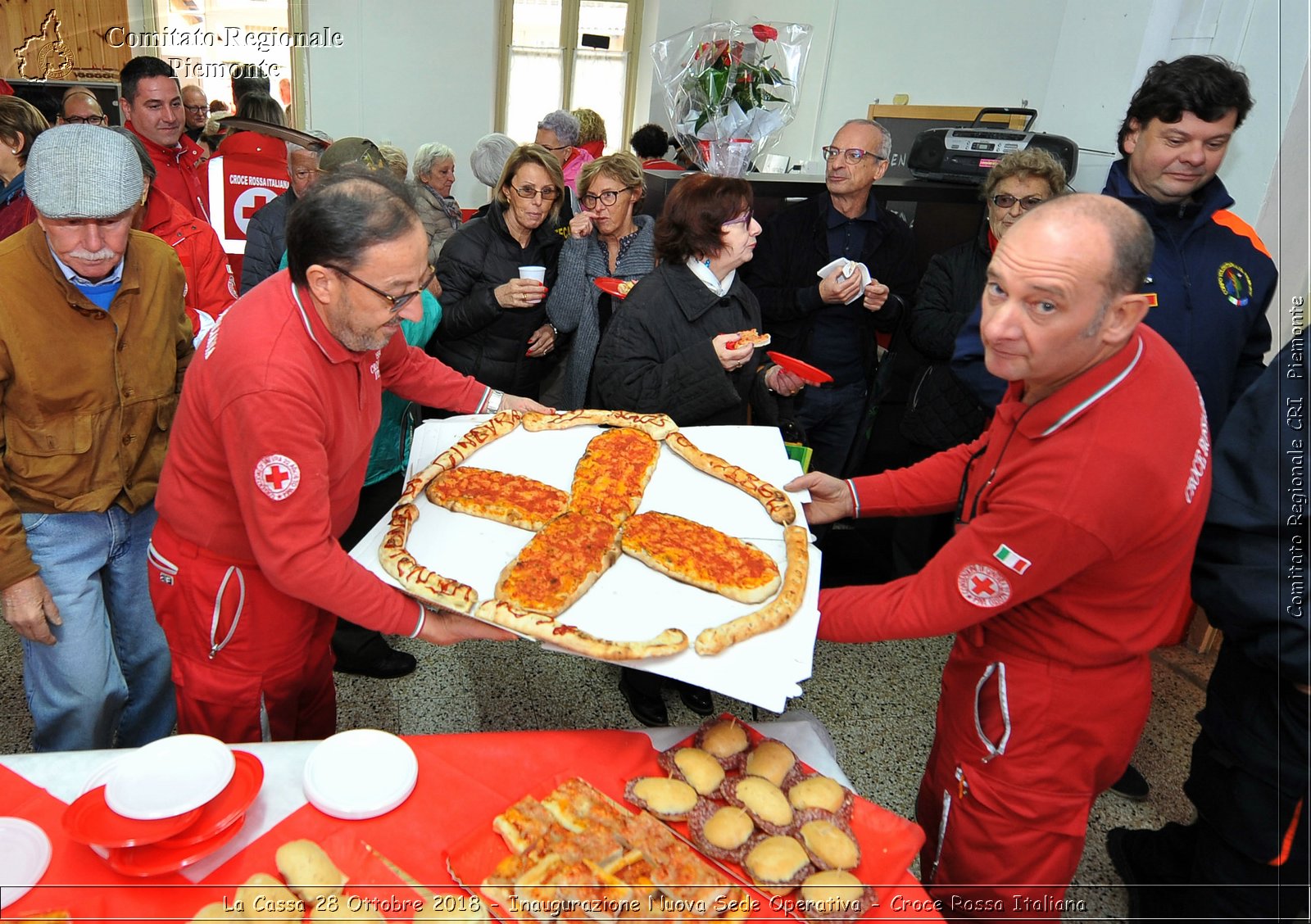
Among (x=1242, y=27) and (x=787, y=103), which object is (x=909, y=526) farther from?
(x=1242, y=27)

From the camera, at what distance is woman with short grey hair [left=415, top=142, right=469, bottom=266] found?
4.07 m

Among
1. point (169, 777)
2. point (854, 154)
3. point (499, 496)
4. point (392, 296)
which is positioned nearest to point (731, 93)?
point (854, 154)

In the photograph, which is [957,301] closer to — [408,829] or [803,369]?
[803,369]

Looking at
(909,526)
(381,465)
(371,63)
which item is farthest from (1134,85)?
(371,63)

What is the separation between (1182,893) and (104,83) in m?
6.41

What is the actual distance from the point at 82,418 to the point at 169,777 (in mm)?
1045

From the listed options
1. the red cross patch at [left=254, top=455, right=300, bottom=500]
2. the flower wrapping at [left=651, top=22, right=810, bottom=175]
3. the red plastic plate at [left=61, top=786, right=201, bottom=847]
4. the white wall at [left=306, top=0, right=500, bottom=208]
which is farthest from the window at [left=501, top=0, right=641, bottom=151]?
the red plastic plate at [left=61, top=786, right=201, bottom=847]

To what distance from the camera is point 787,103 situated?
3.66 meters

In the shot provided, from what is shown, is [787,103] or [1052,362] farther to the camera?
[787,103]

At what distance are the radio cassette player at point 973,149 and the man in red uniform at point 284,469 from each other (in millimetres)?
3298

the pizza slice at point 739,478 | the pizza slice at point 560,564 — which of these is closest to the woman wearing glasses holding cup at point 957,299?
the pizza slice at point 739,478

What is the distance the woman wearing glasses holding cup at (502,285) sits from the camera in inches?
130

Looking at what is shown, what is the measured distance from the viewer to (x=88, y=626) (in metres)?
2.05

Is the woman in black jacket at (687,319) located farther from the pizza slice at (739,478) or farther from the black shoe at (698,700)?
the black shoe at (698,700)
